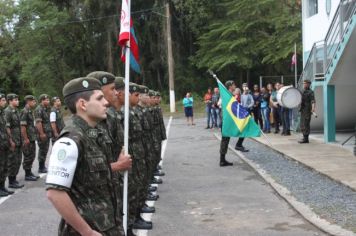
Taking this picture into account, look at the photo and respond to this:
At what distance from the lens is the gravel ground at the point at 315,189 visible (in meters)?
6.79

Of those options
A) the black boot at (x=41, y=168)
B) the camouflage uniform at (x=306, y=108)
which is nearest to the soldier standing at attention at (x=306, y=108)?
the camouflage uniform at (x=306, y=108)

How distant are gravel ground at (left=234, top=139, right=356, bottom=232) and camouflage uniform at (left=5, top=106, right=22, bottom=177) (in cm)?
501

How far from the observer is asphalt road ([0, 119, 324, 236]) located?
646cm

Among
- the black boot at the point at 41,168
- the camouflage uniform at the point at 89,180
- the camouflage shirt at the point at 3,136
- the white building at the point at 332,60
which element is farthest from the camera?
the white building at the point at 332,60

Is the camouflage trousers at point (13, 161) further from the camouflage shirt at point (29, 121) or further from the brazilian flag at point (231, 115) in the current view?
the brazilian flag at point (231, 115)

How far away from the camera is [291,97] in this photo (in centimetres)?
1596

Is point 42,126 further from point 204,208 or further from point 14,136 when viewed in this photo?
point 204,208

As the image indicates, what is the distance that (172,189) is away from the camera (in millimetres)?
9125

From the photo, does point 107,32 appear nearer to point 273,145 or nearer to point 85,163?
point 273,145

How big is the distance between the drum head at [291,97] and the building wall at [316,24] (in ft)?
8.99

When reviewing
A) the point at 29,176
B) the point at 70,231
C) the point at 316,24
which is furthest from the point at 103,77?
the point at 316,24

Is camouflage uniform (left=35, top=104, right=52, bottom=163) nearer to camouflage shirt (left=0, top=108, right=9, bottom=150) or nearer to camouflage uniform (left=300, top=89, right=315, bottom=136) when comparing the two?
camouflage shirt (left=0, top=108, right=9, bottom=150)

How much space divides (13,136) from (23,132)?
22.6 inches

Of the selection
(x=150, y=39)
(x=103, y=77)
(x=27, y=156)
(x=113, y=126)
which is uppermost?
(x=150, y=39)
